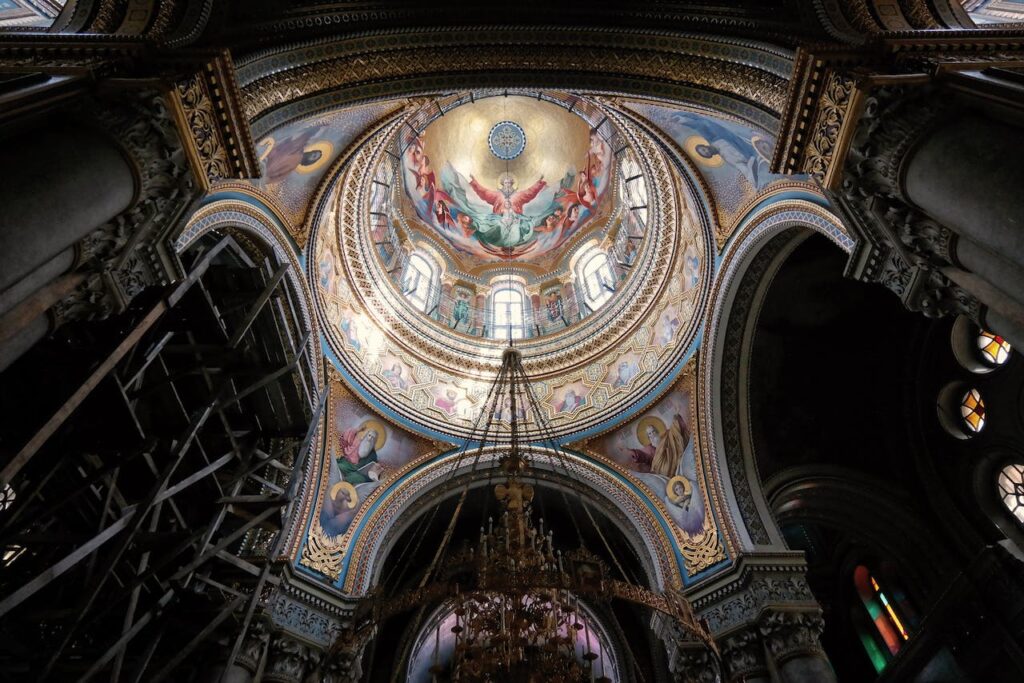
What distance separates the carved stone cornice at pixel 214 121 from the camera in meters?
4.54

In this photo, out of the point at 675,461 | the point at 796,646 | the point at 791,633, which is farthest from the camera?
the point at 675,461

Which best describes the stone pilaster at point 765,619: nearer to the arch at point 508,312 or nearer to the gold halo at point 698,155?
the gold halo at point 698,155

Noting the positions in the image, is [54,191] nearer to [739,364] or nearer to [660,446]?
[739,364]

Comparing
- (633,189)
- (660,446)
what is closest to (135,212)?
(660,446)

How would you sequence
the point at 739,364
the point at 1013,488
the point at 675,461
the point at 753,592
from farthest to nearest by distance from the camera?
1. the point at 675,461
2. the point at 739,364
3. the point at 1013,488
4. the point at 753,592

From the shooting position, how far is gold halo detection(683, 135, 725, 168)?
29.5 feet

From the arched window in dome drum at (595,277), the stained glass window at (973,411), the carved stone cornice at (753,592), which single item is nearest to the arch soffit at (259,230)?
the arched window in dome drum at (595,277)

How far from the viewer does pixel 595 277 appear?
1531 centimetres

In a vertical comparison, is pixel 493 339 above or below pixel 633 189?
below

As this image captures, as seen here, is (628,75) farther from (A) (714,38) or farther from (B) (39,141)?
(B) (39,141)

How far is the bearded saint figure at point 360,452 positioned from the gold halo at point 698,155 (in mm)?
Answer: 7478

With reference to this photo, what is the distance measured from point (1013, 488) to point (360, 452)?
439 inches

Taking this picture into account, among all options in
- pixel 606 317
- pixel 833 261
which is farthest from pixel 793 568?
pixel 606 317

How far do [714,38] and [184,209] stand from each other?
496 centimetres
